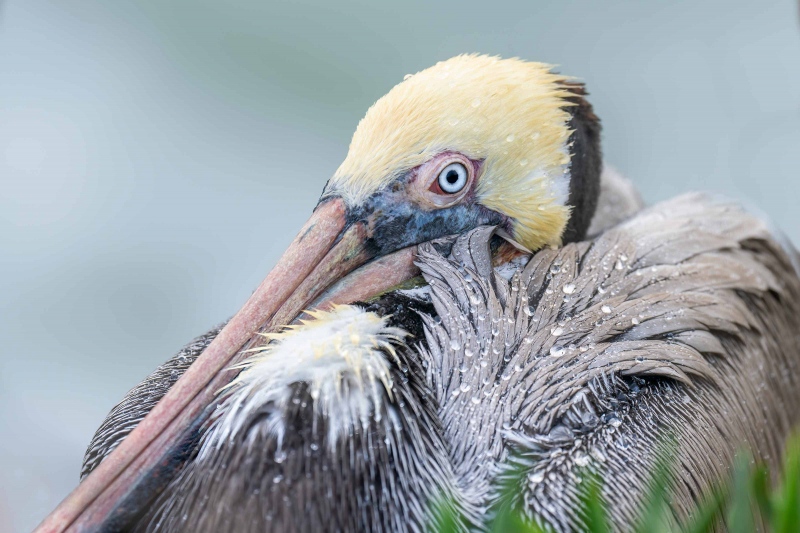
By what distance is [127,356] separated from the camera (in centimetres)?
218

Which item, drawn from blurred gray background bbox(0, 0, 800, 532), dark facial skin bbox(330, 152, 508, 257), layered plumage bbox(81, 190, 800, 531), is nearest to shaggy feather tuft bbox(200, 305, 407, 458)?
layered plumage bbox(81, 190, 800, 531)

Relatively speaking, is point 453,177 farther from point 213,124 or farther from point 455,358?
point 213,124

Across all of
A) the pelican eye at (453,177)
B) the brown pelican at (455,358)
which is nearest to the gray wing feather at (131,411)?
the brown pelican at (455,358)

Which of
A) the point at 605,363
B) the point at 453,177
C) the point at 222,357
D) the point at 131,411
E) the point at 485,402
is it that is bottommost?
the point at 131,411

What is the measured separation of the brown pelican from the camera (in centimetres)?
81

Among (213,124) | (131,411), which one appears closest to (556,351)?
(131,411)

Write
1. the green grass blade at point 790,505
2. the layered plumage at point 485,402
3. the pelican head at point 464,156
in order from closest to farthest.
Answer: the green grass blade at point 790,505, the layered plumage at point 485,402, the pelican head at point 464,156

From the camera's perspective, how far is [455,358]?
0.91 meters

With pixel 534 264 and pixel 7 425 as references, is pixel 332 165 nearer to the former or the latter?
pixel 7 425

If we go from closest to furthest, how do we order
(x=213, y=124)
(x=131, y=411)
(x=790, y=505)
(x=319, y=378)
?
(x=790, y=505) < (x=319, y=378) < (x=131, y=411) < (x=213, y=124)

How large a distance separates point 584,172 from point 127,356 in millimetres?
1489

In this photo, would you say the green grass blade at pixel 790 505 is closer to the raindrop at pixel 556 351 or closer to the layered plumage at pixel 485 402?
the layered plumage at pixel 485 402

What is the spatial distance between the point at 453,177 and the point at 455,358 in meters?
0.27

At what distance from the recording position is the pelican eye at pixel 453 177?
104 cm
